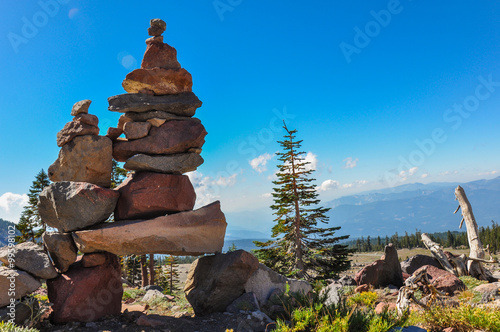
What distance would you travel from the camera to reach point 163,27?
13.1 meters

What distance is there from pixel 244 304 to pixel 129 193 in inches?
233

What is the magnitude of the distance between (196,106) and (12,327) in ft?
30.5

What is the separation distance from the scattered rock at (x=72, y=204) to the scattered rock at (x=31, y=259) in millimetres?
1075

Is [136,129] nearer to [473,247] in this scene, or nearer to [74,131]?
[74,131]

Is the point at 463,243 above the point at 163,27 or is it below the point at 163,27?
below

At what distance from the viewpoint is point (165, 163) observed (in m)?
11.9

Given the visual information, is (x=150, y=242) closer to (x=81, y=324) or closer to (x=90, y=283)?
(x=90, y=283)

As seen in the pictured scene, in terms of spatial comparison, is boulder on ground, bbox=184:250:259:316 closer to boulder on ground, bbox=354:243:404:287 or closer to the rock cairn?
the rock cairn

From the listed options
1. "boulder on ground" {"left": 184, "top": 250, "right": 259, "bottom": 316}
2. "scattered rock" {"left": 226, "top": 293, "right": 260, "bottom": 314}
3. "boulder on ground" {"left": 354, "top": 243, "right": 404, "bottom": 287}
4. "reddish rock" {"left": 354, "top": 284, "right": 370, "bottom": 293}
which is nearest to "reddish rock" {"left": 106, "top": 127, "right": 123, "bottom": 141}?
"boulder on ground" {"left": 184, "top": 250, "right": 259, "bottom": 316}

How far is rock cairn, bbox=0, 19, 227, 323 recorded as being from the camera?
999cm

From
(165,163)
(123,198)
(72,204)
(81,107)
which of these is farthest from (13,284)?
(81,107)

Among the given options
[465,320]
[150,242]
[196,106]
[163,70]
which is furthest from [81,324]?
[465,320]

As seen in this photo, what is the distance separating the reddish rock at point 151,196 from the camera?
11266 mm

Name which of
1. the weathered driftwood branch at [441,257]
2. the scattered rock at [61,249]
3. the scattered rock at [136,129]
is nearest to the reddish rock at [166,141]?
the scattered rock at [136,129]
